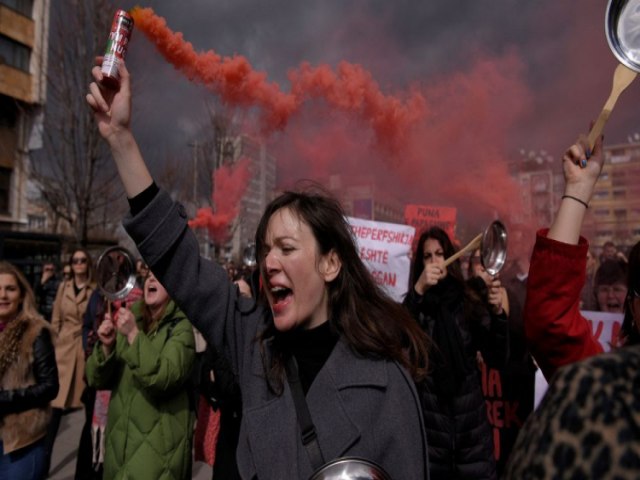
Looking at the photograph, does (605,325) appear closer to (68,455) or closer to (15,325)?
(15,325)

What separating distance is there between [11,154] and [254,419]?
30021 millimetres

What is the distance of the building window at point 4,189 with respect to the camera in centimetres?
2766

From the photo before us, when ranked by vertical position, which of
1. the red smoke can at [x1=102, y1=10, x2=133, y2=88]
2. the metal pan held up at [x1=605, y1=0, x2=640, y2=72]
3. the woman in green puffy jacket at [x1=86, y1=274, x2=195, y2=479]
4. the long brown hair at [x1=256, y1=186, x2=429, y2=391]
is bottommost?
the woman in green puffy jacket at [x1=86, y1=274, x2=195, y2=479]

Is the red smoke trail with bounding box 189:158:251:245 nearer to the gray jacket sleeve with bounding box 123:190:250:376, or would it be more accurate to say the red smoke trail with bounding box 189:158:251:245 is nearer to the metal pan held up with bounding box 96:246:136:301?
the metal pan held up with bounding box 96:246:136:301

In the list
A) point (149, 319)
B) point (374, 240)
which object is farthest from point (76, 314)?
point (374, 240)

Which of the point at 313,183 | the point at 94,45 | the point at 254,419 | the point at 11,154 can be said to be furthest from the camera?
the point at 11,154

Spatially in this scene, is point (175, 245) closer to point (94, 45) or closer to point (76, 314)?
point (76, 314)

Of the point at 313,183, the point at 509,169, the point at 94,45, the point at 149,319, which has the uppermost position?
the point at 94,45

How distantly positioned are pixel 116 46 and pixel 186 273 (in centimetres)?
83

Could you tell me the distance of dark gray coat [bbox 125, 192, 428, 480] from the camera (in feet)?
5.26

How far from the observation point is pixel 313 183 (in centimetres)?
232

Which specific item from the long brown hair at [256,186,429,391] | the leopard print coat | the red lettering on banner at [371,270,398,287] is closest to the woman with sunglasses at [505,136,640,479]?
the leopard print coat

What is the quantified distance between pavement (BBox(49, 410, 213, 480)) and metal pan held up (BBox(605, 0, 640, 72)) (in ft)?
17.7

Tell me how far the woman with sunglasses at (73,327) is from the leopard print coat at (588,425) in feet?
21.3
